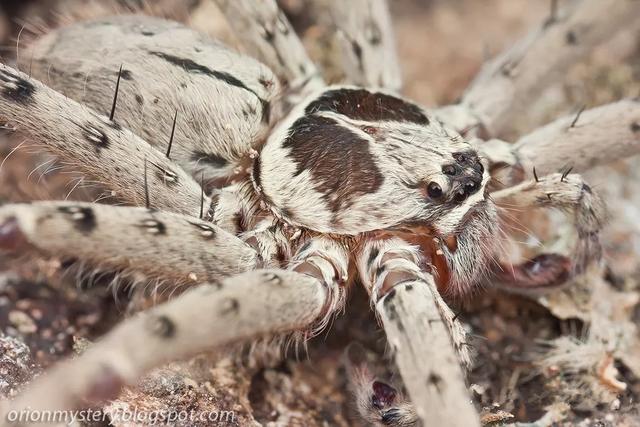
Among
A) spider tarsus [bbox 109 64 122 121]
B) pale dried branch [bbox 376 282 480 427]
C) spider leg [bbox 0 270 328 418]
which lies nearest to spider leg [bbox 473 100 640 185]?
pale dried branch [bbox 376 282 480 427]

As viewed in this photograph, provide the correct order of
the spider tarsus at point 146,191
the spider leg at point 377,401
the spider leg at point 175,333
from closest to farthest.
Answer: the spider leg at point 175,333 < the spider leg at point 377,401 < the spider tarsus at point 146,191

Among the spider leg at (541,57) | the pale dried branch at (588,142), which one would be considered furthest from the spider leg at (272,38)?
the pale dried branch at (588,142)

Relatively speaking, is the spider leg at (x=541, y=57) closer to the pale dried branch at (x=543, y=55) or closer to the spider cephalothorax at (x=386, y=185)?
the pale dried branch at (x=543, y=55)

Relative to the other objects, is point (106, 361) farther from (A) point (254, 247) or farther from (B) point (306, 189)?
(B) point (306, 189)

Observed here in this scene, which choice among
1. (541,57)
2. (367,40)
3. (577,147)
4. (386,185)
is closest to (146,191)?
(386,185)

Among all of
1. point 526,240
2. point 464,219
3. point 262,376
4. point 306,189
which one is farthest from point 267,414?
point 526,240

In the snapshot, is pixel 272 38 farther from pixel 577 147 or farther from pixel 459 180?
pixel 577 147
